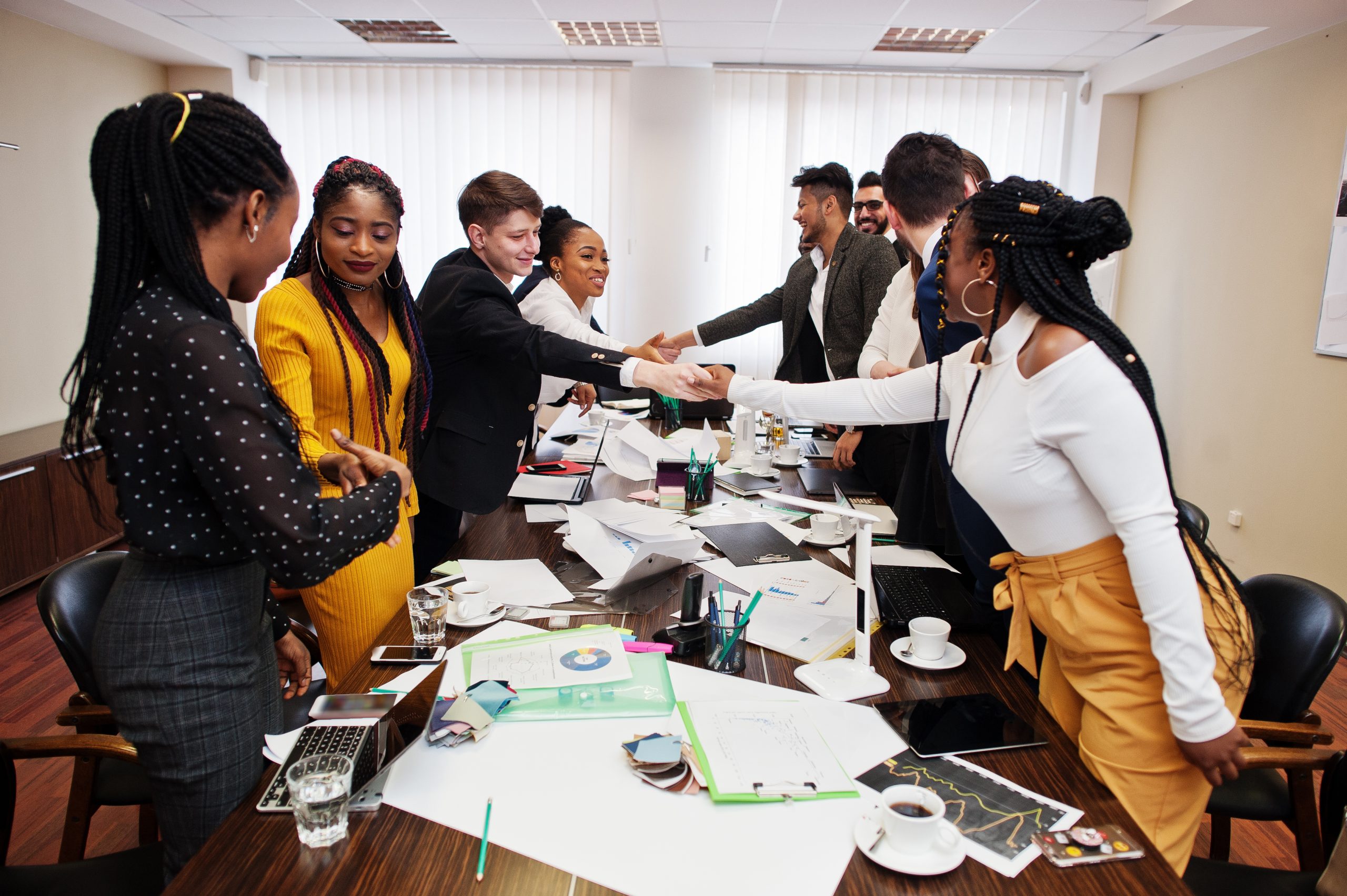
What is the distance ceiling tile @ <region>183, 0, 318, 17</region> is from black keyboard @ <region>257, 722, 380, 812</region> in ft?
15.9

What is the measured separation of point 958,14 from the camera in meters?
4.64

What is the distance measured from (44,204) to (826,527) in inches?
187

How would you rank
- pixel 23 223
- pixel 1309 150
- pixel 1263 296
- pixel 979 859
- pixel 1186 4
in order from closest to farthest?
pixel 979 859, pixel 1186 4, pixel 1309 150, pixel 1263 296, pixel 23 223

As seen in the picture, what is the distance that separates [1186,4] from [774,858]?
4.03m

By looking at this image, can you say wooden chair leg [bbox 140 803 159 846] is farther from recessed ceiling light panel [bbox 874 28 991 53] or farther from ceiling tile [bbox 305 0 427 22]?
recessed ceiling light panel [bbox 874 28 991 53]

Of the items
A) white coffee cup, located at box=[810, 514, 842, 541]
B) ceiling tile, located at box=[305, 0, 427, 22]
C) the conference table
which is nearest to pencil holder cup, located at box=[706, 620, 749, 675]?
the conference table

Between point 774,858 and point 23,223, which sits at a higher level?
point 23,223

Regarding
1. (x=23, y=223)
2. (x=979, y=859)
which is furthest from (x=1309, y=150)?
(x=23, y=223)

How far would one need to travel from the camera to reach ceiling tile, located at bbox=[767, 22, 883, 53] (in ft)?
16.3

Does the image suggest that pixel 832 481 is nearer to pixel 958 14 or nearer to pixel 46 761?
pixel 46 761

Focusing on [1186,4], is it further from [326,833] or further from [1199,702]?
[326,833]

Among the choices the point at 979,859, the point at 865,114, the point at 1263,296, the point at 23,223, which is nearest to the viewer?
the point at 979,859

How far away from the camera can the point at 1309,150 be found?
3.87 m

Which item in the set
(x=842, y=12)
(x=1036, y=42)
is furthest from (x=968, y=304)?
(x=1036, y=42)
